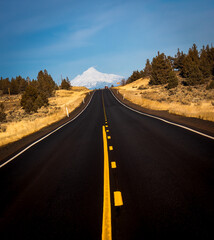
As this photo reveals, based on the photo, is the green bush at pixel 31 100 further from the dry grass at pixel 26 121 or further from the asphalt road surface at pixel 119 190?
the asphalt road surface at pixel 119 190

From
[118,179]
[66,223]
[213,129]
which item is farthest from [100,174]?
[213,129]

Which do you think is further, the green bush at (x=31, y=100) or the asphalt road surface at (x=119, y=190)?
the green bush at (x=31, y=100)

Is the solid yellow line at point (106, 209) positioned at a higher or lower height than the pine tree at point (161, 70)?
lower

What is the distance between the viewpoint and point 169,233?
2.39 meters

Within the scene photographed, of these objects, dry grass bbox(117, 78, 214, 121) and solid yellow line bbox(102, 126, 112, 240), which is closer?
solid yellow line bbox(102, 126, 112, 240)

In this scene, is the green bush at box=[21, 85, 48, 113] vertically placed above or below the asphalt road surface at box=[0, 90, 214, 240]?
above

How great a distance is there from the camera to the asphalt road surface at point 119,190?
2598mm

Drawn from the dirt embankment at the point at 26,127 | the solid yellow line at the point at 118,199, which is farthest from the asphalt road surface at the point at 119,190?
the dirt embankment at the point at 26,127

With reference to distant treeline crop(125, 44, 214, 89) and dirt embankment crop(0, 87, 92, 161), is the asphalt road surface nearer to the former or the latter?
dirt embankment crop(0, 87, 92, 161)

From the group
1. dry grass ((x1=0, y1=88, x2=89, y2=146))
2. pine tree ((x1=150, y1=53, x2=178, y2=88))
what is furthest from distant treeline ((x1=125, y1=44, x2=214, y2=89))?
dry grass ((x1=0, y1=88, x2=89, y2=146))

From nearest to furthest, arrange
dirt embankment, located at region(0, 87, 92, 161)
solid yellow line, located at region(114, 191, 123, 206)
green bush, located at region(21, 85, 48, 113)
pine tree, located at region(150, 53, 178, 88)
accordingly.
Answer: solid yellow line, located at region(114, 191, 123, 206), dirt embankment, located at region(0, 87, 92, 161), green bush, located at region(21, 85, 48, 113), pine tree, located at region(150, 53, 178, 88)

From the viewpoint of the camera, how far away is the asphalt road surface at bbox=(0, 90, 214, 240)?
2598 mm

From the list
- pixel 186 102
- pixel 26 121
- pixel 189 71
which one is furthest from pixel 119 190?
pixel 189 71

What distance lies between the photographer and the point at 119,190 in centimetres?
369
